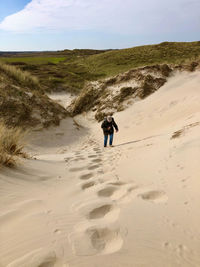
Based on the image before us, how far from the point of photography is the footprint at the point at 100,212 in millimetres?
2203

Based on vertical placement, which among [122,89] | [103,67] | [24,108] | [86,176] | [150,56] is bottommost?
[86,176]

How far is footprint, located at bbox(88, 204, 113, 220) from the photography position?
7.23 feet

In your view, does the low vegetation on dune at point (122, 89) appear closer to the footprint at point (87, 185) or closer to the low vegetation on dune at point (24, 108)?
the low vegetation on dune at point (24, 108)

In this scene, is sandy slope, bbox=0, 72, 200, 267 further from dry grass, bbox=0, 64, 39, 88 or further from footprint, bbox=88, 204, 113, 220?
dry grass, bbox=0, 64, 39, 88

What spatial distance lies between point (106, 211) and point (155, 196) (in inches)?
29.3

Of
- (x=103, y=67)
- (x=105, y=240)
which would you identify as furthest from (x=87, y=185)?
(x=103, y=67)

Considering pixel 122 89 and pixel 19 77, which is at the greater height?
pixel 19 77

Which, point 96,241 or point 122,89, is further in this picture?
point 122,89

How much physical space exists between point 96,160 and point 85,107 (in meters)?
9.08

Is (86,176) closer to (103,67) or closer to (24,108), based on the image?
(24,108)

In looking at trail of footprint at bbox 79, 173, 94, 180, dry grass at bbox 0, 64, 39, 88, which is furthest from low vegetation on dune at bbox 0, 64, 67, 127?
trail of footprint at bbox 79, 173, 94, 180

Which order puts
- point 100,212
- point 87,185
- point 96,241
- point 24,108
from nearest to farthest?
point 96,241, point 100,212, point 87,185, point 24,108

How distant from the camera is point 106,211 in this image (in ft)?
7.59

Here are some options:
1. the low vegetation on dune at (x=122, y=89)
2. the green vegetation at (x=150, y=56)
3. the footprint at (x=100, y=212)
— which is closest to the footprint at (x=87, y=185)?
the footprint at (x=100, y=212)
